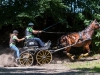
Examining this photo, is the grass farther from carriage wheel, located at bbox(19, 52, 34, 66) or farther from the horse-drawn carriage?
carriage wheel, located at bbox(19, 52, 34, 66)

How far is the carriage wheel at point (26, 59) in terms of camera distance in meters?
17.5

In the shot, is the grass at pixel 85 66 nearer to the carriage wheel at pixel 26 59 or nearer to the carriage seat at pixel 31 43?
the carriage wheel at pixel 26 59

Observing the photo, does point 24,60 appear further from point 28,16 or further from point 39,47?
point 28,16

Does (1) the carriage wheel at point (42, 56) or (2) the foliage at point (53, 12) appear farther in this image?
(2) the foliage at point (53, 12)

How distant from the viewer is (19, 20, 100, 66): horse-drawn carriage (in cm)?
1764

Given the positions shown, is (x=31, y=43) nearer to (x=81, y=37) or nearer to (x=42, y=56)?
(x=42, y=56)

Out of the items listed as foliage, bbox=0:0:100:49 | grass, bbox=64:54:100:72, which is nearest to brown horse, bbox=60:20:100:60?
foliage, bbox=0:0:100:49

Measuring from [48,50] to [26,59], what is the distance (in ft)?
4.45

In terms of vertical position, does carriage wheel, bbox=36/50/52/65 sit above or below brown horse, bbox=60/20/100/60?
below

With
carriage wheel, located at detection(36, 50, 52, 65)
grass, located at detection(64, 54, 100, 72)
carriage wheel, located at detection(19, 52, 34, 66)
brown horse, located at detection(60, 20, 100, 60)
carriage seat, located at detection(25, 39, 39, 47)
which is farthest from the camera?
brown horse, located at detection(60, 20, 100, 60)

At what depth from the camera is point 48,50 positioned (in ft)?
59.6

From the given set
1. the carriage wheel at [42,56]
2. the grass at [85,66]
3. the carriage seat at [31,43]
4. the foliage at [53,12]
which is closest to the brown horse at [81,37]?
the foliage at [53,12]

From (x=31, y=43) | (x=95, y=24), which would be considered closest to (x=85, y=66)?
(x=31, y=43)

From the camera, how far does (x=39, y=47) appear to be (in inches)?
706
